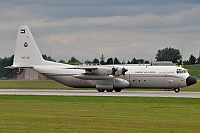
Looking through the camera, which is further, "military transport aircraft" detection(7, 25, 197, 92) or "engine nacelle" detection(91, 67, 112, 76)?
"engine nacelle" detection(91, 67, 112, 76)

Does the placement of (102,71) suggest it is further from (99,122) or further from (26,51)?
(99,122)

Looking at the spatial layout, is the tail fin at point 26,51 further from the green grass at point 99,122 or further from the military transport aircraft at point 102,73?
the green grass at point 99,122

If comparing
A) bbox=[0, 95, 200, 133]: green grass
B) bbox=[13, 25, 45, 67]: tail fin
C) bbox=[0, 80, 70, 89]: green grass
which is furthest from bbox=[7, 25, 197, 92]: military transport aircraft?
bbox=[0, 95, 200, 133]: green grass

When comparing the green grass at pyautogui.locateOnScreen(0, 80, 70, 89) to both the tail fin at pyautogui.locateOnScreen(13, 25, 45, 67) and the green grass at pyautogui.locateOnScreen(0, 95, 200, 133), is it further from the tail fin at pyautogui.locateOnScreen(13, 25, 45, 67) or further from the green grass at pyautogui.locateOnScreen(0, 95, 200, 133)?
the green grass at pyautogui.locateOnScreen(0, 95, 200, 133)

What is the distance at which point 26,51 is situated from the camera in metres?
71.4

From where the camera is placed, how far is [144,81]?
66250 mm

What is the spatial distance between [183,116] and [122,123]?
6055 millimetres

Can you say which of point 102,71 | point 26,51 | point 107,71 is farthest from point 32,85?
point 107,71

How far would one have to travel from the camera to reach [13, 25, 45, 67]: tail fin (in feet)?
233

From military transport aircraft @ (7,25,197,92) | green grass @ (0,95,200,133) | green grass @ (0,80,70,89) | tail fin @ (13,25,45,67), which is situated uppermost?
tail fin @ (13,25,45,67)

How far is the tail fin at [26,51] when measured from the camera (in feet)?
233

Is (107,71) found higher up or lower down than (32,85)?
higher up

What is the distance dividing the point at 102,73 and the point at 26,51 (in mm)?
11222

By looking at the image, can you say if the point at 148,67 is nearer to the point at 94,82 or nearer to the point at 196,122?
the point at 94,82
